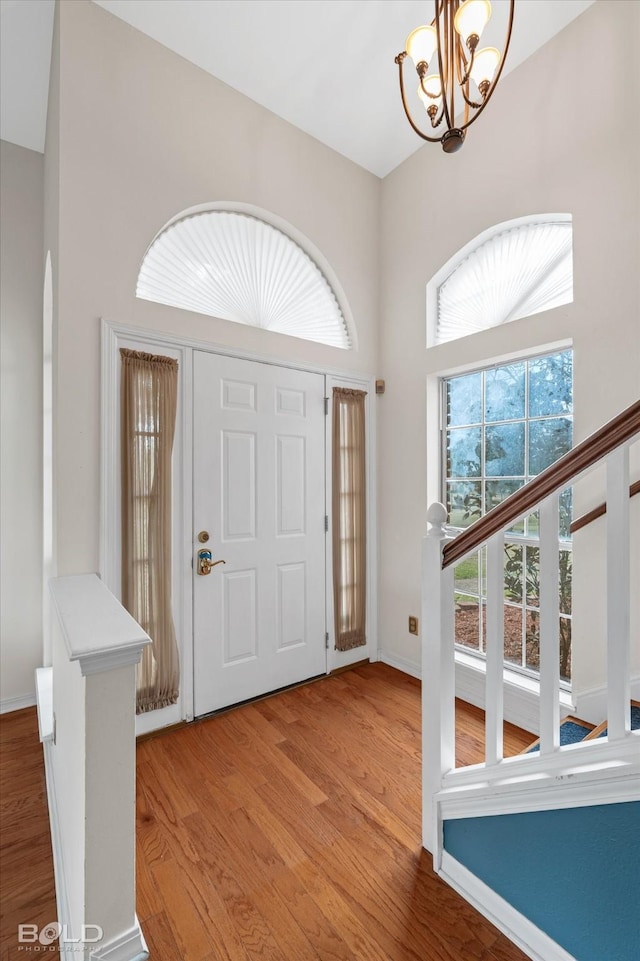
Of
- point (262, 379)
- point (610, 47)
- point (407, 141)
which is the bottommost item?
point (262, 379)

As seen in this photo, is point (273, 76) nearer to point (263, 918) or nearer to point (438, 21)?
point (438, 21)

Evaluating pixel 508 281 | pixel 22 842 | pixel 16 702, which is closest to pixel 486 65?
pixel 508 281

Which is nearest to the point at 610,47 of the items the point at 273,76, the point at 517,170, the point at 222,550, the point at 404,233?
the point at 517,170

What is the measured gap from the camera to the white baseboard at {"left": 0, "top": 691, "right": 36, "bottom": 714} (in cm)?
260

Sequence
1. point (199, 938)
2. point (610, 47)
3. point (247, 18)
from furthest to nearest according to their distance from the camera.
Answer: point (247, 18) < point (610, 47) < point (199, 938)

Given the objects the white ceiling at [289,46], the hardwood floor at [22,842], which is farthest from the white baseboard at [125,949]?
the white ceiling at [289,46]

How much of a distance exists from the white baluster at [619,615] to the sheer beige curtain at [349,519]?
1994 millimetres

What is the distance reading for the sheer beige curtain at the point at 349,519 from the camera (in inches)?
116

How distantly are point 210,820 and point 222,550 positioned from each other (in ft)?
4.01

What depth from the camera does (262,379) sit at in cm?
260

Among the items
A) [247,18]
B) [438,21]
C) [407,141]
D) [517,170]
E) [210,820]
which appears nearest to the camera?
[438,21]

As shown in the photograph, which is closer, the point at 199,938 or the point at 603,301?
the point at 199,938

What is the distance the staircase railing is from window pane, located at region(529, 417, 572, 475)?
1.00 m

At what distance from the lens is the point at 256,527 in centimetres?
259
